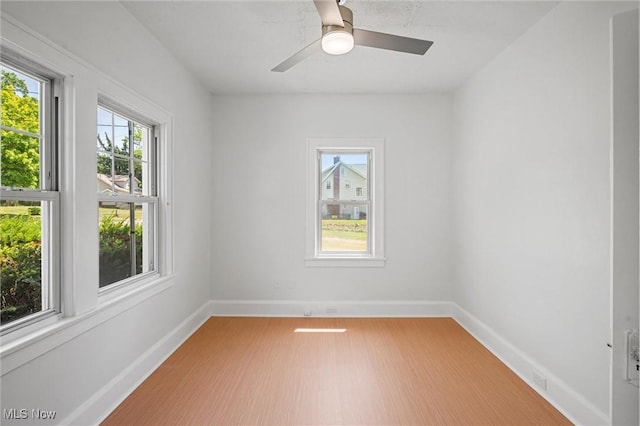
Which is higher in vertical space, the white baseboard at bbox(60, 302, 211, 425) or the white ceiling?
the white ceiling

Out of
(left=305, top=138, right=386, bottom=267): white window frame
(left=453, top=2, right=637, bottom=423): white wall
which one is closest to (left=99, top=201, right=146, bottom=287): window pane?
(left=305, top=138, right=386, bottom=267): white window frame

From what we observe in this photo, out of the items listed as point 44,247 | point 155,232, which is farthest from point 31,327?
point 155,232

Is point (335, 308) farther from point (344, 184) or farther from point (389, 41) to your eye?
point (389, 41)

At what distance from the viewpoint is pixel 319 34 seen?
2715 mm

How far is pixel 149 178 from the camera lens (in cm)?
298

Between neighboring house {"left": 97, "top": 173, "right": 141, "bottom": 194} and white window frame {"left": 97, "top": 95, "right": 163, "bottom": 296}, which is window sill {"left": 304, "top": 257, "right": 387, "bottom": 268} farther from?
neighboring house {"left": 97, "top": 173, "right": 141, "bottom": 194}

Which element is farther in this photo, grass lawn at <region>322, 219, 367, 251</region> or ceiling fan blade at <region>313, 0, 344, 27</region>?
grass lawn at <region>322, 219, 367, 251</region>

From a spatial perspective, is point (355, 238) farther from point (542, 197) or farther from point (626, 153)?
point (626, 153)

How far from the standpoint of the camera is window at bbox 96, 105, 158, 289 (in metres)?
2.35

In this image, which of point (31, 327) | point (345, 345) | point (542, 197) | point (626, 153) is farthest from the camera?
point (345, 345)

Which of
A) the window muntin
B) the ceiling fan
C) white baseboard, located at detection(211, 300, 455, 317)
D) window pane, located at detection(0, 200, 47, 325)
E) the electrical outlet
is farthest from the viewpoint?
the window muntin

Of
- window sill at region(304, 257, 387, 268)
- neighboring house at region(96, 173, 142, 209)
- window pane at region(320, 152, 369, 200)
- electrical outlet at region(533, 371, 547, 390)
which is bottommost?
electrical outlet at region(533, 371, 547, 390)

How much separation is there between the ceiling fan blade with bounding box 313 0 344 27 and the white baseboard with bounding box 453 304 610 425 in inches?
106

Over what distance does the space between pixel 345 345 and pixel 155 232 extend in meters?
2.06
